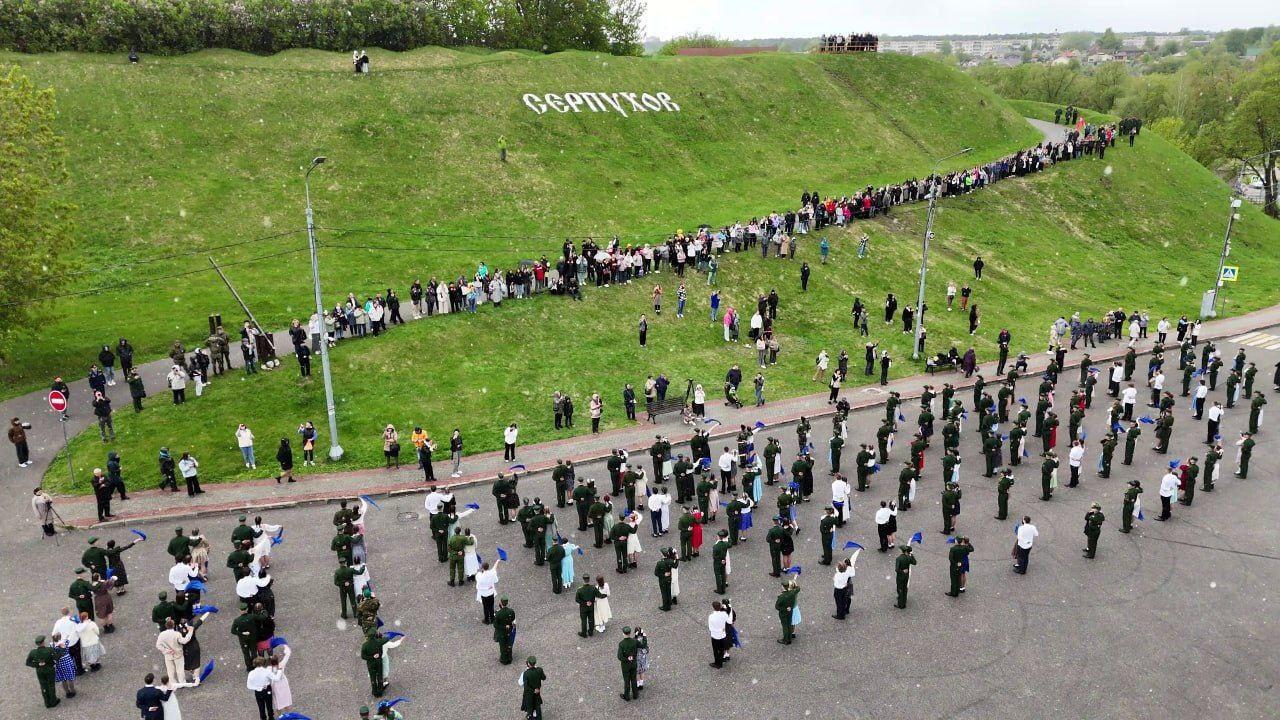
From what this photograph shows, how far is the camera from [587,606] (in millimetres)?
17875

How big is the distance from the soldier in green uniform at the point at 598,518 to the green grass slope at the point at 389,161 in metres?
20.9

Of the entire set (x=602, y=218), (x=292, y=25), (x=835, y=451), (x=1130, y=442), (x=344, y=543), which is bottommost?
(x=1130, y=442)

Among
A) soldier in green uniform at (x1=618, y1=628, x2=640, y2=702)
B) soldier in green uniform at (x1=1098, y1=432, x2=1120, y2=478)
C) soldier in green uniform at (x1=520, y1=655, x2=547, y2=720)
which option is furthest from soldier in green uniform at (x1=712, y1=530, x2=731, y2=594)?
soldier in green uniform at (x1=1098, y1=432, x2=1120, y2=478)

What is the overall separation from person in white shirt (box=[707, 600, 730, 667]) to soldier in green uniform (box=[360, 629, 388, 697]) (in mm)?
6127

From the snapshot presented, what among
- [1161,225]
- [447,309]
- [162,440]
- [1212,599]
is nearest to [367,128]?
[447,309]

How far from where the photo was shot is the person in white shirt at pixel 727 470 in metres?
24.6

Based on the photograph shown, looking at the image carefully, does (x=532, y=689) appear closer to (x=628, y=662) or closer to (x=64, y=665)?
(x=628, y=662)

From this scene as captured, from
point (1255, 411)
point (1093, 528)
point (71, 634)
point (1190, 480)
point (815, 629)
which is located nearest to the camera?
point (71, 634)

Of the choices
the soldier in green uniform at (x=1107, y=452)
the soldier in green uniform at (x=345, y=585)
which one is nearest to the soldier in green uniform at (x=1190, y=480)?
the soldier in green uniform at (x=1107, y=452)

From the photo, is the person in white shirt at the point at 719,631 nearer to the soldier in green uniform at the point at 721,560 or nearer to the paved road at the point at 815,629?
the paved road at the point at 815,629

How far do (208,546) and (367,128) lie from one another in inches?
1442

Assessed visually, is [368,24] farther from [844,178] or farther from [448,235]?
[844,178]

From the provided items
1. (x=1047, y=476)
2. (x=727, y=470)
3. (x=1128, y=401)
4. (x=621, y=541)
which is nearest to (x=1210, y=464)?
(x=1047, y=476)

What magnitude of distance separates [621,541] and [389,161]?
121 ft
